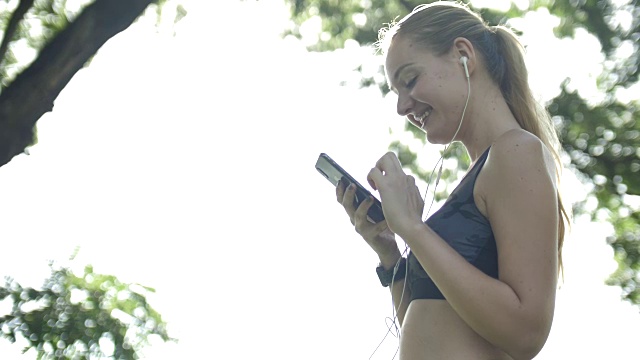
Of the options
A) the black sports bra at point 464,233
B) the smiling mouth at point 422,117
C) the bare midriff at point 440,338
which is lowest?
the bare midriff at point 440,338

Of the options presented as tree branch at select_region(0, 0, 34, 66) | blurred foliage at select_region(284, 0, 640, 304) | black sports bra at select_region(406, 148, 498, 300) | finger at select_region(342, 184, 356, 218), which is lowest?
black sports bra at select_region(406, 148, 498, 300)

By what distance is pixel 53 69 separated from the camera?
193 inches

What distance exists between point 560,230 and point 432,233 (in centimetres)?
35

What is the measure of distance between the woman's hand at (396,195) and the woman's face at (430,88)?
0.42 feet

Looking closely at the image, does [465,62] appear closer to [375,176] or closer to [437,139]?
[437,139]

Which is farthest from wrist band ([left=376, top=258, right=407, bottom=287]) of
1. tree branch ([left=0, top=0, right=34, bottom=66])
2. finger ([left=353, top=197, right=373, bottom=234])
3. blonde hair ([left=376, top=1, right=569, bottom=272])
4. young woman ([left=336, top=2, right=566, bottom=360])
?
tree branch ([left=0, top=0, right=34, bottom=66])

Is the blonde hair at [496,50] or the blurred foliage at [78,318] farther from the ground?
the blurred foliage at [78,318]

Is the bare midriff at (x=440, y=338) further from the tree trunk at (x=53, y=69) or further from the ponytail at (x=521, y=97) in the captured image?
the tree trunk at (x=53, y=69)

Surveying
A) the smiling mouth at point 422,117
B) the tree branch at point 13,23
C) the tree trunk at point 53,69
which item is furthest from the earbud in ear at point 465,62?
the tree branch at point 13,23

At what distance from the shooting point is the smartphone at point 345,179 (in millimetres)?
2152

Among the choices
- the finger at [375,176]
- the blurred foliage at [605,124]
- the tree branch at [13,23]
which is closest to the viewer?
the finger at [375,176]

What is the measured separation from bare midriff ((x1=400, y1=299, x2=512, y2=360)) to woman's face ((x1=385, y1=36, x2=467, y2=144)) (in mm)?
395

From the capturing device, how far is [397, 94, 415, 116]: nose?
1985 mm

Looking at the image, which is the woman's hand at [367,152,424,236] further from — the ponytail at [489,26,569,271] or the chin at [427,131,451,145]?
the ponytail at [489,26,569,271]
